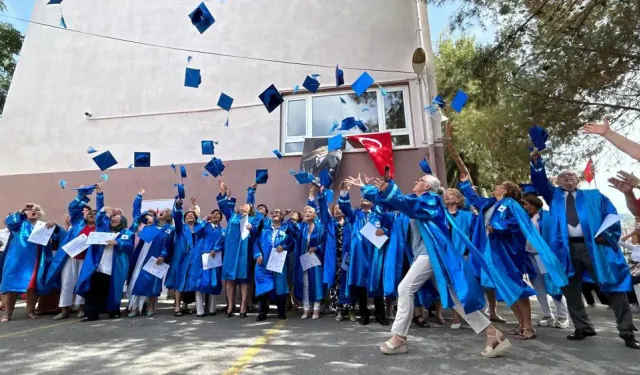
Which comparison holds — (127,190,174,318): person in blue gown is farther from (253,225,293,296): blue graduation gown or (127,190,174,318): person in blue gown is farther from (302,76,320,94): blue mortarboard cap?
(302,76,320,94): blue mortarboard cap

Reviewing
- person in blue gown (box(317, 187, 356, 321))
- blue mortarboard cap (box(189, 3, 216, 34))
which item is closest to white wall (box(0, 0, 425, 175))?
blue mortarboard cap (box(189, 3, 216, 34))

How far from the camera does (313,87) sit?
8.59 meters

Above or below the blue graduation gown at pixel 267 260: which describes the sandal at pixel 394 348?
below

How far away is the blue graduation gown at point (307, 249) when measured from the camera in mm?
5934

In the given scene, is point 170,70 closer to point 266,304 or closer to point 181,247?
point 181,247

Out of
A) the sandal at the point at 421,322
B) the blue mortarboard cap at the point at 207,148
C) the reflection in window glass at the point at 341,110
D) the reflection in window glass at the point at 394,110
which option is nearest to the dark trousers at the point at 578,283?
the sandal at the point at 421,322

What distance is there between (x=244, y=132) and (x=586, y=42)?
6975 mm

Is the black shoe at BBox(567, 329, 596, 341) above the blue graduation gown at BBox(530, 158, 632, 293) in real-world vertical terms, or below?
below

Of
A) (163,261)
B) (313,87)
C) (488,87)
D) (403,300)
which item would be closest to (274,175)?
(313,87)

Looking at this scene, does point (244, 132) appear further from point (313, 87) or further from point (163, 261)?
point (163, 261)

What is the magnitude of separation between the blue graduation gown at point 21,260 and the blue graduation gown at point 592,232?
7095 mm

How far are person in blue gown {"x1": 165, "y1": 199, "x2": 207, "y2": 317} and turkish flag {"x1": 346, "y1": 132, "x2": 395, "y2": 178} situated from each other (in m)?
3.77

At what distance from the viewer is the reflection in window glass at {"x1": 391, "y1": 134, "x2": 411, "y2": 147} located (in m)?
8.86

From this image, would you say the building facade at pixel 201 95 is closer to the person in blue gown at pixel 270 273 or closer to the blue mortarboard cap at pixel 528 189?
the person in blue gown at pixel 270 273
